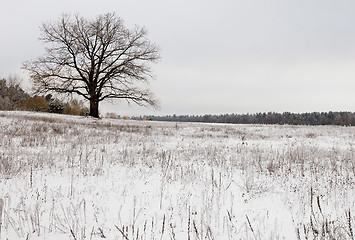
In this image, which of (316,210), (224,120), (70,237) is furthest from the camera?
(224,120)

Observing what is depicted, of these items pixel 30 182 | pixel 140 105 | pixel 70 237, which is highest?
pixel 140 105

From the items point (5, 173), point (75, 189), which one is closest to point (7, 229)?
point (75, 189)

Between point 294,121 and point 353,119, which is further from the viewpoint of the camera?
point 294,121

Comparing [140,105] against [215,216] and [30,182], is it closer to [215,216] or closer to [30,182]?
[30,182]

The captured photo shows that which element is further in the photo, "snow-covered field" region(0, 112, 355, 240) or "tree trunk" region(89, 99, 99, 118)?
"tree trunk" region(89, 99, 99, 118)

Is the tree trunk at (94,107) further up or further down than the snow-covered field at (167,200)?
further up

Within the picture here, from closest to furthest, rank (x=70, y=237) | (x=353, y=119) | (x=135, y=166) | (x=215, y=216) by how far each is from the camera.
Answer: (x=70, y=237)
(x=215, y=216)
(x=135, y=166)
(x=353, y=119)

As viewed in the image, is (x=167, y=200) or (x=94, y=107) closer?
(x=167, y=200)

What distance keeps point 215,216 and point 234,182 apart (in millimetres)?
1608

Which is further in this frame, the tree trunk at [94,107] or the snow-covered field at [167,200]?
the tree trunk at [94,107]

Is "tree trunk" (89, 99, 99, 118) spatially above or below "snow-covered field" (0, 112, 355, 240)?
above

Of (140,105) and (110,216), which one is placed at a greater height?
(140,105)

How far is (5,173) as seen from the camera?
455 cm

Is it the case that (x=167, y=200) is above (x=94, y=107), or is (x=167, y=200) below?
below
